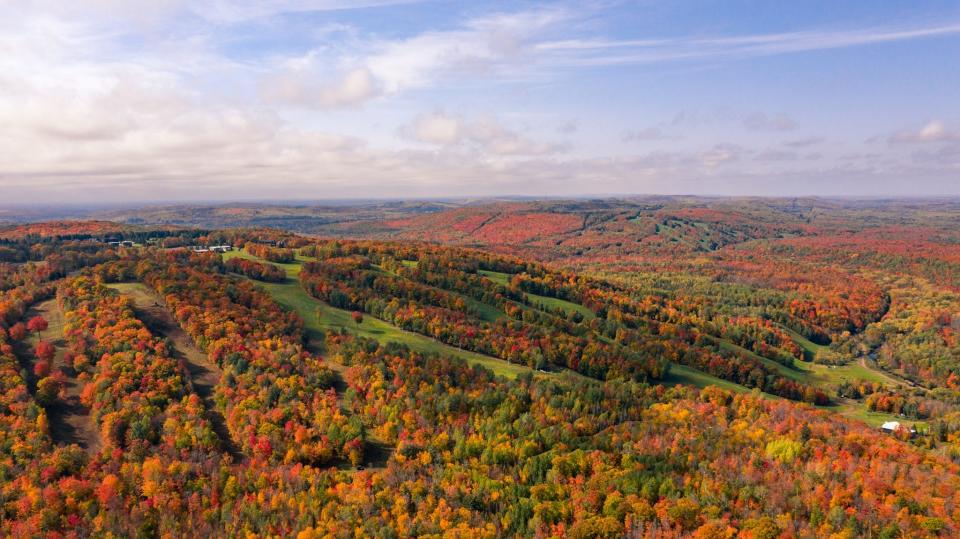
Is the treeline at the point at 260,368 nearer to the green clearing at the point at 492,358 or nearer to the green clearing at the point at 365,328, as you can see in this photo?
the green clearing at the point at 365,328

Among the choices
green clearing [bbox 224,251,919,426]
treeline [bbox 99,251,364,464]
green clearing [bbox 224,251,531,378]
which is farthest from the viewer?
green clearing [bbox 224,251,531,378]

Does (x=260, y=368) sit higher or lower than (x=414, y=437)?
higher

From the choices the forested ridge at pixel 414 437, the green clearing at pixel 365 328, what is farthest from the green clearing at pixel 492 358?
the forested ridge at pixel 414 437

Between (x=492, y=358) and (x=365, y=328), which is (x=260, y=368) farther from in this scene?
(x=492, y=358)

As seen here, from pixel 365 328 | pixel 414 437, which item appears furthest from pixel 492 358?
pixel 414 437

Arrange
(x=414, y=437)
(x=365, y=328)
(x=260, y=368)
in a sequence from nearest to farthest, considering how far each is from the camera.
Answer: (x=414, y=437) → (x=260, y=368) → (x=365, y=328)

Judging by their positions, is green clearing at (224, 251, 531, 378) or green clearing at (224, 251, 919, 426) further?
green clearing at (224, 251, 531, 378)

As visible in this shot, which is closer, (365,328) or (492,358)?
(492,358)

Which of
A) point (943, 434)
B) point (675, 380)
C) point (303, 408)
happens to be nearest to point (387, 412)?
point (303, 408)

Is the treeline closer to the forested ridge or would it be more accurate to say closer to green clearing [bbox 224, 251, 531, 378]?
the forested ridge

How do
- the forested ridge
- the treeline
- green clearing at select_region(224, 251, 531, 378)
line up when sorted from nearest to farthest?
1. the forested ridge
2. the treeline
3. green clearing at select_region(224, 251, 531, 378)

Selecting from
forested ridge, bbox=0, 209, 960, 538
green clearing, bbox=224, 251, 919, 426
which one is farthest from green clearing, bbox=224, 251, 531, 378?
forested ridge, bbox=0, 209, 960, 538
